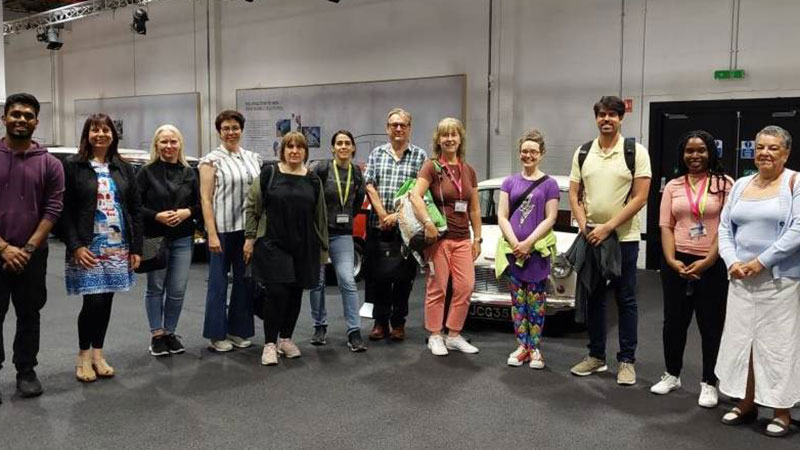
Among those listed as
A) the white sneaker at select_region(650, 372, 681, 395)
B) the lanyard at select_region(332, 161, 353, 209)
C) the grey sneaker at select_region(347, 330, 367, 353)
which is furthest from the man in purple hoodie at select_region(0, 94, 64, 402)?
the white sneaker at select_region(650, 372, 681, 395)

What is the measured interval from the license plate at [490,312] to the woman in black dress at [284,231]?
1.50 meters

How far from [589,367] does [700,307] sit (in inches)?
34.5

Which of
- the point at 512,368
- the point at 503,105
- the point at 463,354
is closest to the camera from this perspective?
the point at 512,368

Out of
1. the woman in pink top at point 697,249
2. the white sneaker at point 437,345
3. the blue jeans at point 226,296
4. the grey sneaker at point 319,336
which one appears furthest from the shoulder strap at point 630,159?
the blue jeans at point 226,296

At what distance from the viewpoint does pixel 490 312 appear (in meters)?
5.51

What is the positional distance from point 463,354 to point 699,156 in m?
2.10

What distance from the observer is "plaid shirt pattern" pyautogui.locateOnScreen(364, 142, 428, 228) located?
503 cm

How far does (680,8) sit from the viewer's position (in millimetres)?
8469

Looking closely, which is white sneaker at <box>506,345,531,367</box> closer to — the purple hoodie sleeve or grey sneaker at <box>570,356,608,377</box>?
grey sneaker at <box>570,356,608,377</box>

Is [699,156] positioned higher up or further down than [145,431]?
higher up

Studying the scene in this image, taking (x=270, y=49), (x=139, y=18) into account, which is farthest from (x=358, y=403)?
(x=139, y=18)

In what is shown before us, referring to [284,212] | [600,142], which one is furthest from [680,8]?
[284,212]

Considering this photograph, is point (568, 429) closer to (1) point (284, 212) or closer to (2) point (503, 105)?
(1) point (284, 212)

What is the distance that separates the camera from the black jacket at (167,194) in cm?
454
